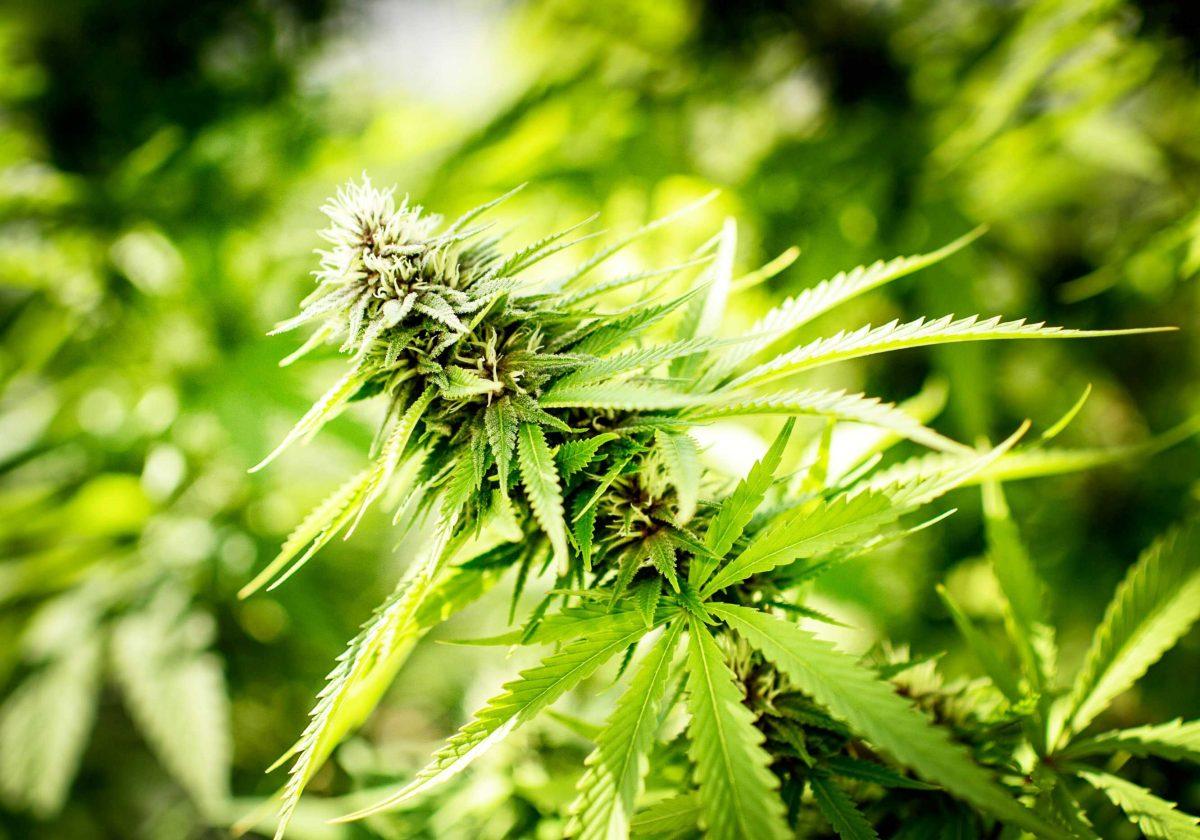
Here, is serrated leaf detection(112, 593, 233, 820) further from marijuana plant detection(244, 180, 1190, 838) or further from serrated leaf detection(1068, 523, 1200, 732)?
serrated leaf detection(1068, 523, 1200, 732)

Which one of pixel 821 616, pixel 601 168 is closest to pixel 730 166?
pixel 601 168

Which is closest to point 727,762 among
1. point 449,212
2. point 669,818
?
point 669,818

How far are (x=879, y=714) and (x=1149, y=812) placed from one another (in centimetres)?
35

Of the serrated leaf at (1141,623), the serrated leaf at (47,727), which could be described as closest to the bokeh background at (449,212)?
the serrated leaf at (47,727)

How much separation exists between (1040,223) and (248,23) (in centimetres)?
230

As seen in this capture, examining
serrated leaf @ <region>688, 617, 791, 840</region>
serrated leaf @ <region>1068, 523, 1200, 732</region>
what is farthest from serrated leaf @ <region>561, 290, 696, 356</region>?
serrated leaf @ <region>1068, 523, 1200, 732</region>

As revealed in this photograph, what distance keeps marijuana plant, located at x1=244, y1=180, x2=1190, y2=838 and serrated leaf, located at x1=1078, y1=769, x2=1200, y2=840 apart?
0.23ft

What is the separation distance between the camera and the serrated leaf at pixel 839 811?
0.49 metres

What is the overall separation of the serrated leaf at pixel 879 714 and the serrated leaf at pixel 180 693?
42.9 inches

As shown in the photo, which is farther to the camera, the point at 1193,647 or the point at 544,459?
the point at 1193,647

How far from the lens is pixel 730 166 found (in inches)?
66.1

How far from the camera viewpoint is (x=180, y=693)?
1.23 metres

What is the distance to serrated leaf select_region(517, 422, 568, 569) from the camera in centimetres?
39

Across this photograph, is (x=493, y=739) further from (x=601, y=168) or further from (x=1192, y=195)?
(x=1192, y=195)
